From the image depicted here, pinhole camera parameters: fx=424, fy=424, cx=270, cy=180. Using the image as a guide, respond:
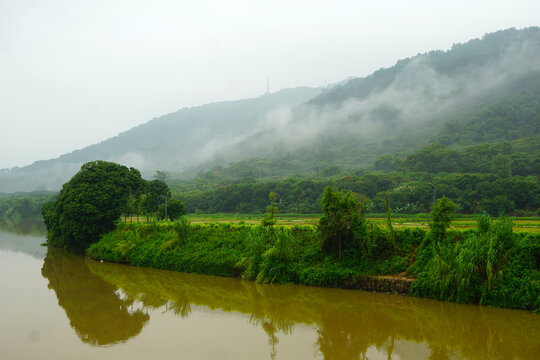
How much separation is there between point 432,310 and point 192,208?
58373 mm

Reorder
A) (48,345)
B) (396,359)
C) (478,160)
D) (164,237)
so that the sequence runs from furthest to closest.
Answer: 1. (478,160)
2. (164,237)
3. (48,345)
4. (396,359)

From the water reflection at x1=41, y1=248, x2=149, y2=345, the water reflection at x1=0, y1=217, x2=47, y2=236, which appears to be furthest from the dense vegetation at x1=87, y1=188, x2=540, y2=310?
the water reflection at x1=0, y1=217, x2=47, y2=236

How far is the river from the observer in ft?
40.9

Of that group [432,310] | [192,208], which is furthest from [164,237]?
[192,208]

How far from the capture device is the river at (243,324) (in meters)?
12.5

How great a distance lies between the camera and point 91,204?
3003 cm

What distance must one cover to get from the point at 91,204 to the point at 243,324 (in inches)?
756

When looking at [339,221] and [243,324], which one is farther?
[339,221]

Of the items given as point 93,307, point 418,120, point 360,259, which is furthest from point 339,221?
point 418,120

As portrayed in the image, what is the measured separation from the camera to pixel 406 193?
5556cm

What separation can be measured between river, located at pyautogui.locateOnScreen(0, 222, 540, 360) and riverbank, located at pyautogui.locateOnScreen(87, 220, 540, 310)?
597 millimetres

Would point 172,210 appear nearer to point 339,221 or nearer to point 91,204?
point 91,204

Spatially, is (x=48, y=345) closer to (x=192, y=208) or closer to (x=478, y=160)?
(x=192, y=208)

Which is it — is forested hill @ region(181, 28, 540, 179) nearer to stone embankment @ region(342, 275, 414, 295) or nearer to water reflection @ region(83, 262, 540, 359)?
stone embankment @ region(342, 275, 414, 295)
